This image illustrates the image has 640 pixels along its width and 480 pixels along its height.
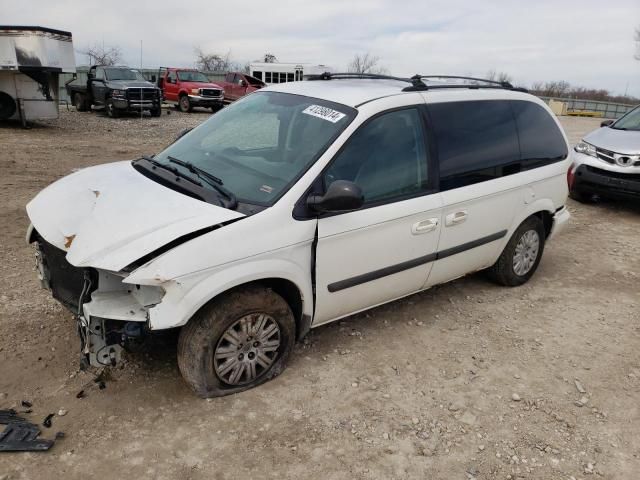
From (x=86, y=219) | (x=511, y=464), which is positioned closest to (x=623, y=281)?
(x=511, y=464)

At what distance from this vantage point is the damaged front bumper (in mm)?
2693

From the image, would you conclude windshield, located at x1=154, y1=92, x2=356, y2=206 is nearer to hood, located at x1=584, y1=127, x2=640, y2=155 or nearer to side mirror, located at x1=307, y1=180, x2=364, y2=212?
side mirror, located at x1=307, y1=180, x2=364, y2=212

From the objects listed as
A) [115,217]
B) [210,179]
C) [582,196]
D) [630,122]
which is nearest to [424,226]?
[210,179]

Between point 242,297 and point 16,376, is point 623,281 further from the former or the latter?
Answer: point 16,376

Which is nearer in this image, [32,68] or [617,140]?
[617,140]

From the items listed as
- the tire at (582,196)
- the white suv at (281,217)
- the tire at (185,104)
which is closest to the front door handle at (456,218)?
the white suv at (281,217)

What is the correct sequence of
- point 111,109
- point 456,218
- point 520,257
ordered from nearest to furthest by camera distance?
point 456,218 < point 520,257 < point 111,109

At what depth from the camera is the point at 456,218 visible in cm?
384

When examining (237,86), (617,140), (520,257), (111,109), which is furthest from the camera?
(237,86)

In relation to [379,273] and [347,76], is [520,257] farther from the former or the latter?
[347,76]

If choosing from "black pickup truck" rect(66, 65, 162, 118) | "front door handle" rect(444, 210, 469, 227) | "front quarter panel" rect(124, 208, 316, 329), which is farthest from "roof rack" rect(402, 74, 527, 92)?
"black pickup truck" rect(66, 65, 162, 118)

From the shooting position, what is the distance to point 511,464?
2756 millimetres

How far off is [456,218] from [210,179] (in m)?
1.80

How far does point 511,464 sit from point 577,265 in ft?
11.4
